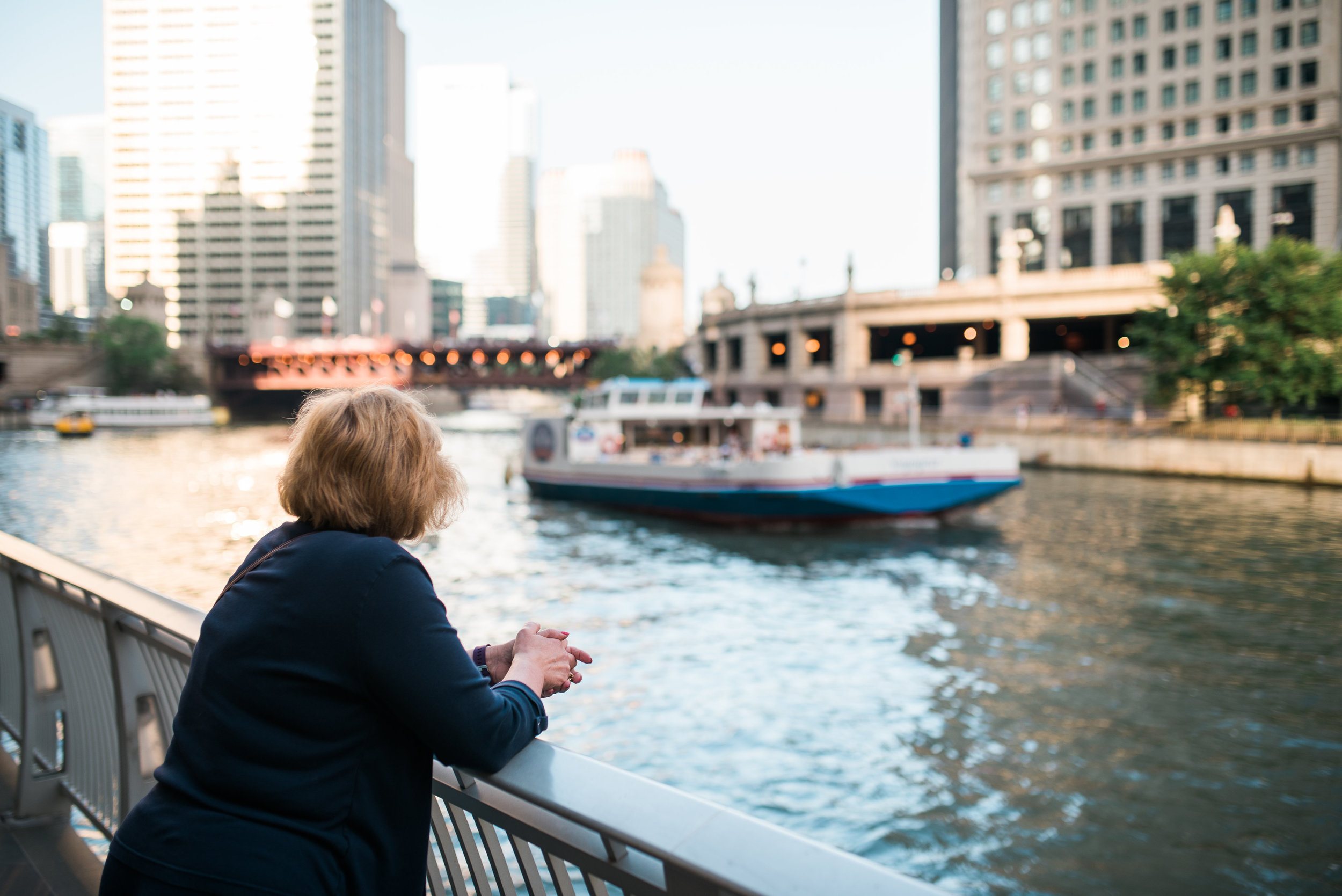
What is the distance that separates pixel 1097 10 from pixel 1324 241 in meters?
24.5

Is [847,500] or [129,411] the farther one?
[129,411]

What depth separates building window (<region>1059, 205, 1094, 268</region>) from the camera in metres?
76.1

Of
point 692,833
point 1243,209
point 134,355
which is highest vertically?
point 1243,209

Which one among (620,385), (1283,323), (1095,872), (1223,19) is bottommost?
(1095,872)

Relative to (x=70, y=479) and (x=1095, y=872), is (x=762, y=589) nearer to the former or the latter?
(x=1095, y=872)

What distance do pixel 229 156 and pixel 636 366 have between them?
110219 mm

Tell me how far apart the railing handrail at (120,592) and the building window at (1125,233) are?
8150 cm

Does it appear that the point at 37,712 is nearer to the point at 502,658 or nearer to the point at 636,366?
the point at 502,658

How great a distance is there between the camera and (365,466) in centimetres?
237

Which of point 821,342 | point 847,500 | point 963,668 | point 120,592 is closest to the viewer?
point 120,592

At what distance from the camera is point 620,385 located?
1191 inches

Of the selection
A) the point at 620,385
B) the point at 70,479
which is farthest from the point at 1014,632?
the point at 70,479

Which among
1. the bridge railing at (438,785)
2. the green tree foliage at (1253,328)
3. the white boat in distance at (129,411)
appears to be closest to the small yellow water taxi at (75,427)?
the white boat in distance at (129,411)

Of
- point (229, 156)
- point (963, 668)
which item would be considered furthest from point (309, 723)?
point (229, 156)
